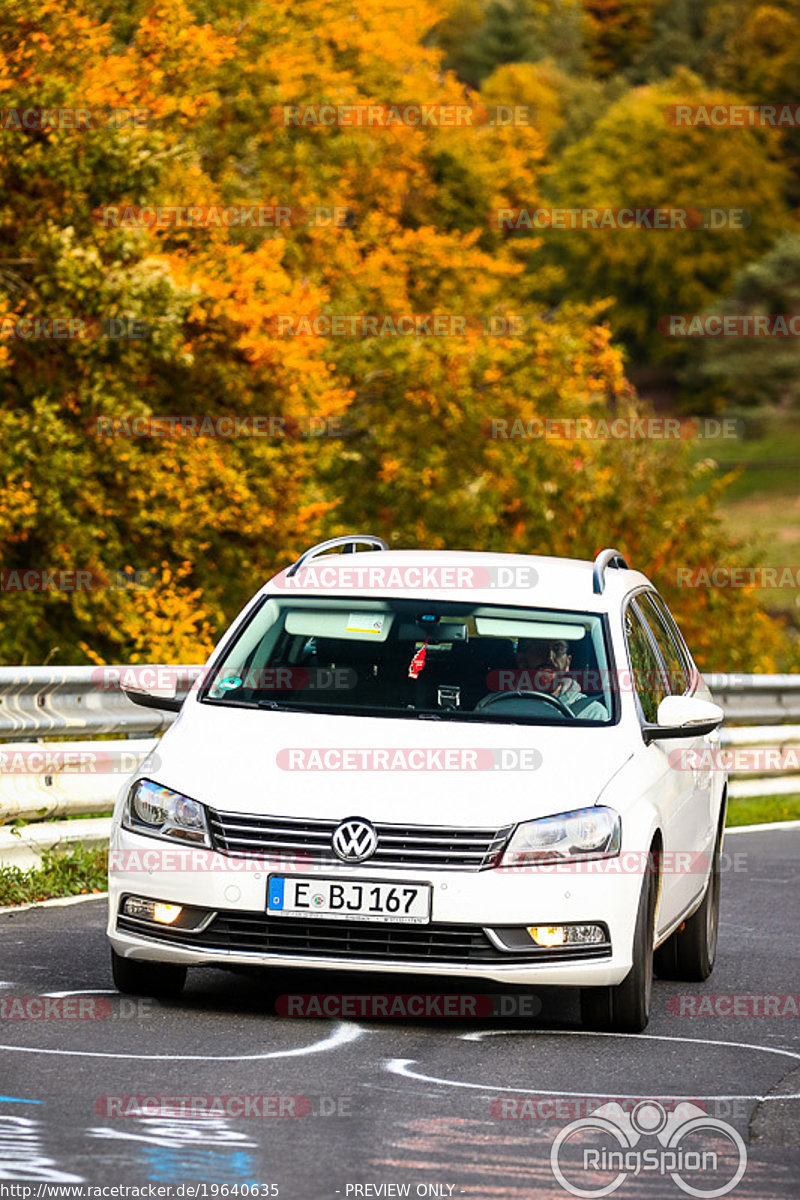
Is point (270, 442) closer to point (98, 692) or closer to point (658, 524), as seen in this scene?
point (658, 524)

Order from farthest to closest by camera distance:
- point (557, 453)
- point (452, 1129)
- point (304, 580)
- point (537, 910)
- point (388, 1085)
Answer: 1. point (557, 453)
2. point (304, 580)
3. point (537, 910)
4. point (388, 1085)
5. point (452, 1129)

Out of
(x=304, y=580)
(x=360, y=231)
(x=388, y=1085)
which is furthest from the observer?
(x=360, y=231)

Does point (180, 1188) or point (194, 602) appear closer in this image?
point (180, 1188)

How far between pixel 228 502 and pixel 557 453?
820cm

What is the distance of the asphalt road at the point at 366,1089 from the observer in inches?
213

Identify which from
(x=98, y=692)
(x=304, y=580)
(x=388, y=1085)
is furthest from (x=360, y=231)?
(x=388, y=1085)

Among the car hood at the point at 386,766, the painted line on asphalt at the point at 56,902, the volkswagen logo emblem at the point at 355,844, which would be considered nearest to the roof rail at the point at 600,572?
the car hood at the point at 386,766

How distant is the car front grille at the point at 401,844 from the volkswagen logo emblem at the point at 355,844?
0.02 metres

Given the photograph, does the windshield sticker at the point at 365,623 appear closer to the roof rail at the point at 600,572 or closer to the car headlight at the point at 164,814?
the roof rail at the point at 600,572

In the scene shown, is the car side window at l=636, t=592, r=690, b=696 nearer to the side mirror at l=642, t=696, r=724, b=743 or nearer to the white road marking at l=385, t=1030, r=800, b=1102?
the side mirror at l=642, t=696, r=724, b=743

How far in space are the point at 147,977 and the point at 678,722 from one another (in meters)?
2.13

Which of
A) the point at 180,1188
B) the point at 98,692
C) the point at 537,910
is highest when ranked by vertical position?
the point at 180,1188

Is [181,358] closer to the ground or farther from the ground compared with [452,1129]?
closer to the ground

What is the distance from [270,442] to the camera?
77.7ft
